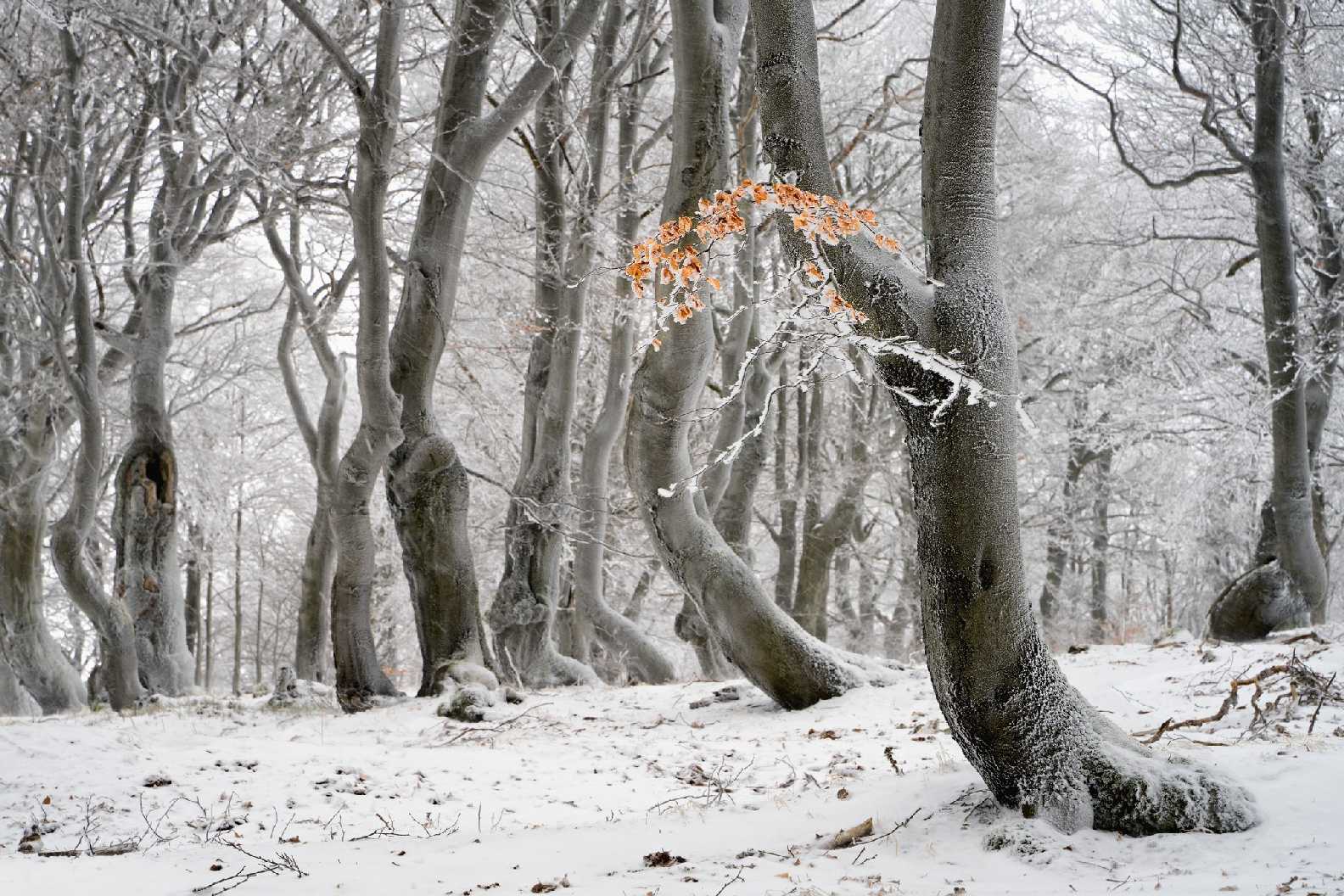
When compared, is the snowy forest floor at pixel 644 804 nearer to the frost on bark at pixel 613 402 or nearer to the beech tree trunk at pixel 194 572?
the frost on bark at pixel 613 402

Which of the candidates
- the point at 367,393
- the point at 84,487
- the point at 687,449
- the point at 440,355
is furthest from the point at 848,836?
the point at 84,487

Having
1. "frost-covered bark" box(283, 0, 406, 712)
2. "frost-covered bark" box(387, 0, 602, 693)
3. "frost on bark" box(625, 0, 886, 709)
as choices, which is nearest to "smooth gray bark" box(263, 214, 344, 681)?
"frost-covered bark" box(283, 0, 406, 712)

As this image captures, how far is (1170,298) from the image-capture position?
12180mm

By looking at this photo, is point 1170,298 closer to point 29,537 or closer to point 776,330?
point 776,330

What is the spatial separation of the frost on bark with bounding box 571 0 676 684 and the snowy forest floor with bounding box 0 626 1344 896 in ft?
8.05

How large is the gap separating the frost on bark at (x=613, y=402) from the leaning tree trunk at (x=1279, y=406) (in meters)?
4.60

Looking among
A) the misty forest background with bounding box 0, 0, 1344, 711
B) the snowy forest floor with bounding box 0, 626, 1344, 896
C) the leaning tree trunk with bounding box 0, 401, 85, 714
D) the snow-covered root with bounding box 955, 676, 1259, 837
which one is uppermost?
the misty forest background with bounding box 0, 0, 1344, 711

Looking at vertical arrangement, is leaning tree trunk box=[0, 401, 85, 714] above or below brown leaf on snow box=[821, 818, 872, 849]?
above

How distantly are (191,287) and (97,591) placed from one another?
24.1 ft

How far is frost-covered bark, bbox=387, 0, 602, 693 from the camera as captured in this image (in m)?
6.84

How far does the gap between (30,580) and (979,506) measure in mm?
9599

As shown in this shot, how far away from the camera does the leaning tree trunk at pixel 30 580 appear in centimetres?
935

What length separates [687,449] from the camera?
6.18 metres

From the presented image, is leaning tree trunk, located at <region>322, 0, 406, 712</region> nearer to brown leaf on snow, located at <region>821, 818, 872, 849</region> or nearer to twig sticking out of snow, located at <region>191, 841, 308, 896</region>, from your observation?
twig sticking out of snow, located at <region>191, 841, 308, 896</region>
